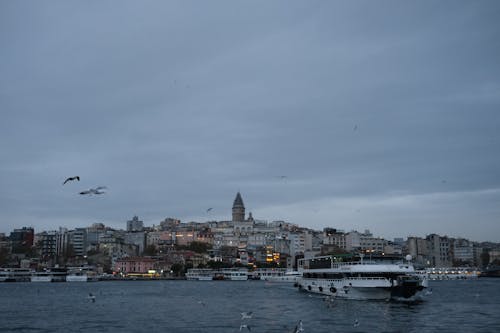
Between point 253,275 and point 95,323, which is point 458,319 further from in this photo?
point 253,275

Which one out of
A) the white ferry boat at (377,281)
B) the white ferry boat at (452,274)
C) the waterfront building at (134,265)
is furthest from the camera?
the waterfront building at (134,265)

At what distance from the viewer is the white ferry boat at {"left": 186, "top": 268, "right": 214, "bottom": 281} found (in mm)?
155000

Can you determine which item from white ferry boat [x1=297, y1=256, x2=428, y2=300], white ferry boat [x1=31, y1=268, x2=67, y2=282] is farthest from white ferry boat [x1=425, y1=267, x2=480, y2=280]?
white ferry boat [x1=297, y1=256, x2=428, y2=300]

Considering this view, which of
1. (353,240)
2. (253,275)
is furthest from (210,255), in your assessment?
(353,240)

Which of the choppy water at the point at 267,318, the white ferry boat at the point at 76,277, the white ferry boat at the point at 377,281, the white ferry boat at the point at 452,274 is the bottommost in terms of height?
the white ferry boat at the point at 452,274

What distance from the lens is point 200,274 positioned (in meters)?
159

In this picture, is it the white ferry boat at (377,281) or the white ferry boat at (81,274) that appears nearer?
the white ferry boat at (377,281)

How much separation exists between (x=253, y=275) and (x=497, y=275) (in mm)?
77710

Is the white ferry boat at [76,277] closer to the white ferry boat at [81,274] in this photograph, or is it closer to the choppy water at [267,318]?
the white ferry boat at [81,274]

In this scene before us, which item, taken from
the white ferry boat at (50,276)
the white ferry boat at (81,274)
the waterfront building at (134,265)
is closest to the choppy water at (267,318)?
the white ferry boat at (81,274)

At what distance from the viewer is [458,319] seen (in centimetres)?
4006

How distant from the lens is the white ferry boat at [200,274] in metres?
155

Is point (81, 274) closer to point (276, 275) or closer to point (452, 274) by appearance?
point (276, 275)

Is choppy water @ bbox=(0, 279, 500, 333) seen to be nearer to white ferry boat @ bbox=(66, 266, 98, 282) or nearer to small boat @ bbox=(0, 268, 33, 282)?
white ferry boat @ bbox=(66, 266, 98, 282)
